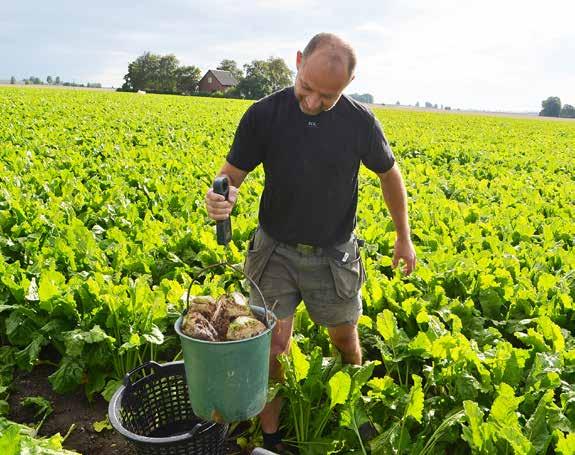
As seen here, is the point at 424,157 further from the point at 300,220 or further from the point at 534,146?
the point at 300,220

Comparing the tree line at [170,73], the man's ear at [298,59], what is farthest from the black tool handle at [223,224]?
the tree line at [170,73]

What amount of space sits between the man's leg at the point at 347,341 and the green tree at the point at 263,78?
7390cm

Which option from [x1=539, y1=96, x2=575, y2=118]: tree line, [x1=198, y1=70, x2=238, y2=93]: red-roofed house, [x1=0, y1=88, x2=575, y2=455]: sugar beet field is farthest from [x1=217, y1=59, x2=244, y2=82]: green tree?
[x1=0, y1=88, x2=575, y2=455]: sugar beet field

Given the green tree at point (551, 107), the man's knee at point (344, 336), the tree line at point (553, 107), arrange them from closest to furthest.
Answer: the man's knee at point (344, 336)
the tree line at point (553, 107)
the green tree at point (551, 107)

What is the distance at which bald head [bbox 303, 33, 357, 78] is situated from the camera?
7.81 feet

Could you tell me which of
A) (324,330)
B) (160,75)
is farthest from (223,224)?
(160,75)

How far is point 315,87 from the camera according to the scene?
2.43 m

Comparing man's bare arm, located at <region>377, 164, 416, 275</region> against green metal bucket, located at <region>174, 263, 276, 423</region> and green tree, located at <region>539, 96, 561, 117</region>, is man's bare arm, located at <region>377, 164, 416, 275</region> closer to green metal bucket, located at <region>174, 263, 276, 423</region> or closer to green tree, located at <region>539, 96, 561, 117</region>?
green metal bucket, located at <region>174, 263, 276, 423</region>

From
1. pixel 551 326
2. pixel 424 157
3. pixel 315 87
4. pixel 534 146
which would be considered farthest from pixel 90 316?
pixel 534 146

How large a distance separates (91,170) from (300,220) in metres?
7.11

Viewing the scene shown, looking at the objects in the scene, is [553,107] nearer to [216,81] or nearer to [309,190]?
[216,81]

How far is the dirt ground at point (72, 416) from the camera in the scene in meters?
3.35

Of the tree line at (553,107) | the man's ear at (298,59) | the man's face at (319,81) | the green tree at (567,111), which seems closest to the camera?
the man's face at (319,81)

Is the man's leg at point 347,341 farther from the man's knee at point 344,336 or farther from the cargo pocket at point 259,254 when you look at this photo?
the cargo pocket at point 259,254
